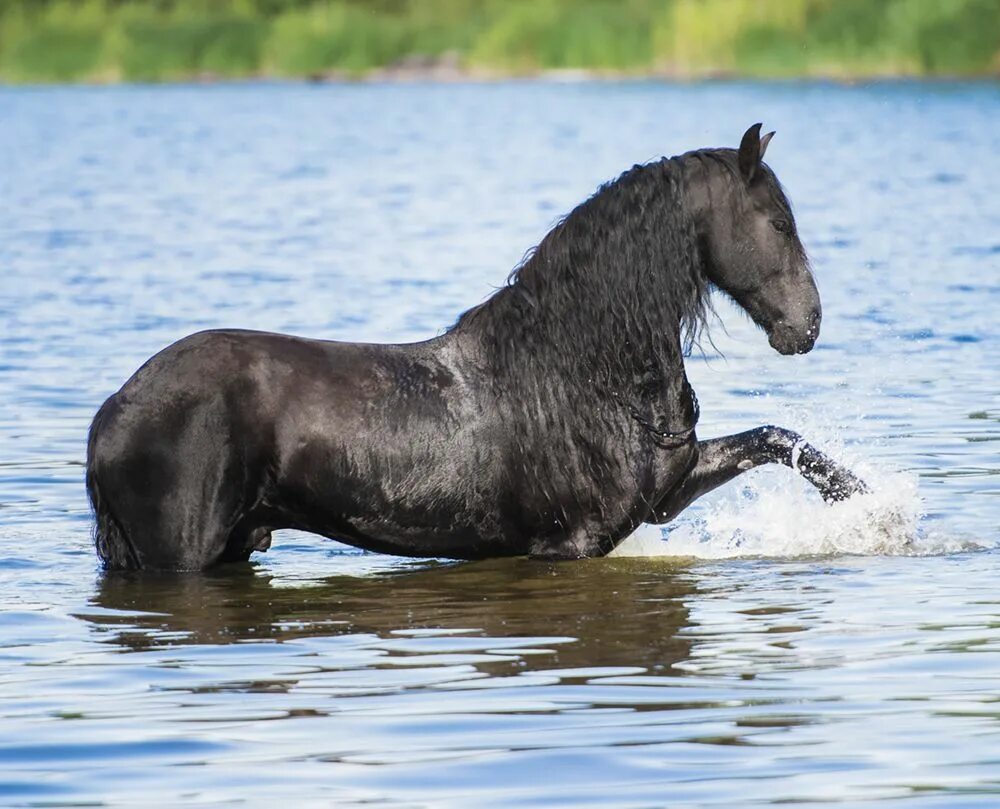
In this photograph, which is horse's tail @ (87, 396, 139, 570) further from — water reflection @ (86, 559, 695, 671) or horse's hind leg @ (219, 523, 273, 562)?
horse's hind leg @ (219, 523, 273, 562)

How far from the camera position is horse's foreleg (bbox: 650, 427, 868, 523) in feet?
27.9

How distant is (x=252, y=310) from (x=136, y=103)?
52.8 meters

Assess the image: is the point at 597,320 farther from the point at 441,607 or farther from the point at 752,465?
the point at 441,607

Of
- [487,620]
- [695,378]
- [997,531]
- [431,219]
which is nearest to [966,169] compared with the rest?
[431,219]

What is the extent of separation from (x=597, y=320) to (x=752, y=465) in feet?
3.37

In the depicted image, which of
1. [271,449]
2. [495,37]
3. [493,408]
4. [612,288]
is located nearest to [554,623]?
[493,408]

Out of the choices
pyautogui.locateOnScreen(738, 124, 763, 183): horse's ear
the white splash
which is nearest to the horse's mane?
pyautogui.locateOnScreen(738, 124, 763, 183): horse's ear

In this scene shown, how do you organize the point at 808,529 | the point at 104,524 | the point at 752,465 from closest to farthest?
1. the point at 104,524
2. the point at 752,465
3. the point at 808,529

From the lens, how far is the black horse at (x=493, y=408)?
308 inches

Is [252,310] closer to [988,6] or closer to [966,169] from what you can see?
[966,169]

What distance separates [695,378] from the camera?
569 inches

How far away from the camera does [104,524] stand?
8.05 m

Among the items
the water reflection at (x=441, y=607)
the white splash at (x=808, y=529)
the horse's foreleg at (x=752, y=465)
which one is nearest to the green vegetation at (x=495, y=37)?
the white splash at (x=808, y=529)

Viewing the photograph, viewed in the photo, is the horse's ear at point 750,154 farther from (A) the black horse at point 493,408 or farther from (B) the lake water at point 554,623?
(B) the lake water at point 554,623
